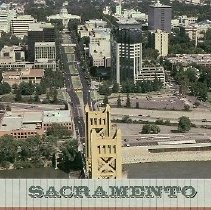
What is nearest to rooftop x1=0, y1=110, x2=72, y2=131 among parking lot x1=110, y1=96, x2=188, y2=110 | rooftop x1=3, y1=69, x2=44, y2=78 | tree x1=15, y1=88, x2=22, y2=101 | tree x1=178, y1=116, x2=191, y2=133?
tree x1=15, y1=88, x2=22, y2=101

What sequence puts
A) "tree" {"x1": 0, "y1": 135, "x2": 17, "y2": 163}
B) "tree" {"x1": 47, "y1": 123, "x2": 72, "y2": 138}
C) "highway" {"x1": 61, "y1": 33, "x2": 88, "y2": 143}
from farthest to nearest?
1. "highway" {"x1": 61, "y1": 33, "x2": 88, "y2": 143}
2. "tree" {"x1": 47, "y1": 123, "x2": 72, "y2": 138}
3. "tree" {"x1": 0, "y1": 135, "x2": 17, "y2": 163}

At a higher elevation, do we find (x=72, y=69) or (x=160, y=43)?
(x=160, y=43)

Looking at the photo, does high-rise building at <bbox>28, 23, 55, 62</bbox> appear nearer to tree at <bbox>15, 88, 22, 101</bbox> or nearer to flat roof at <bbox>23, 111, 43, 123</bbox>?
tree at <bbox>15, 88, 22, 101</bbox>

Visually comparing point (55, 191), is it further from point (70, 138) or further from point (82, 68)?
point (82, 68)

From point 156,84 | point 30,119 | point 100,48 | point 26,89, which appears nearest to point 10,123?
point 30,119

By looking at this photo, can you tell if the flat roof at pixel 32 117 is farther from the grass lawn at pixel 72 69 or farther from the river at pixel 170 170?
the grass lawn at pixel 72 69

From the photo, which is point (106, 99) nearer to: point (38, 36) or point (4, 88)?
point (4, 88)
